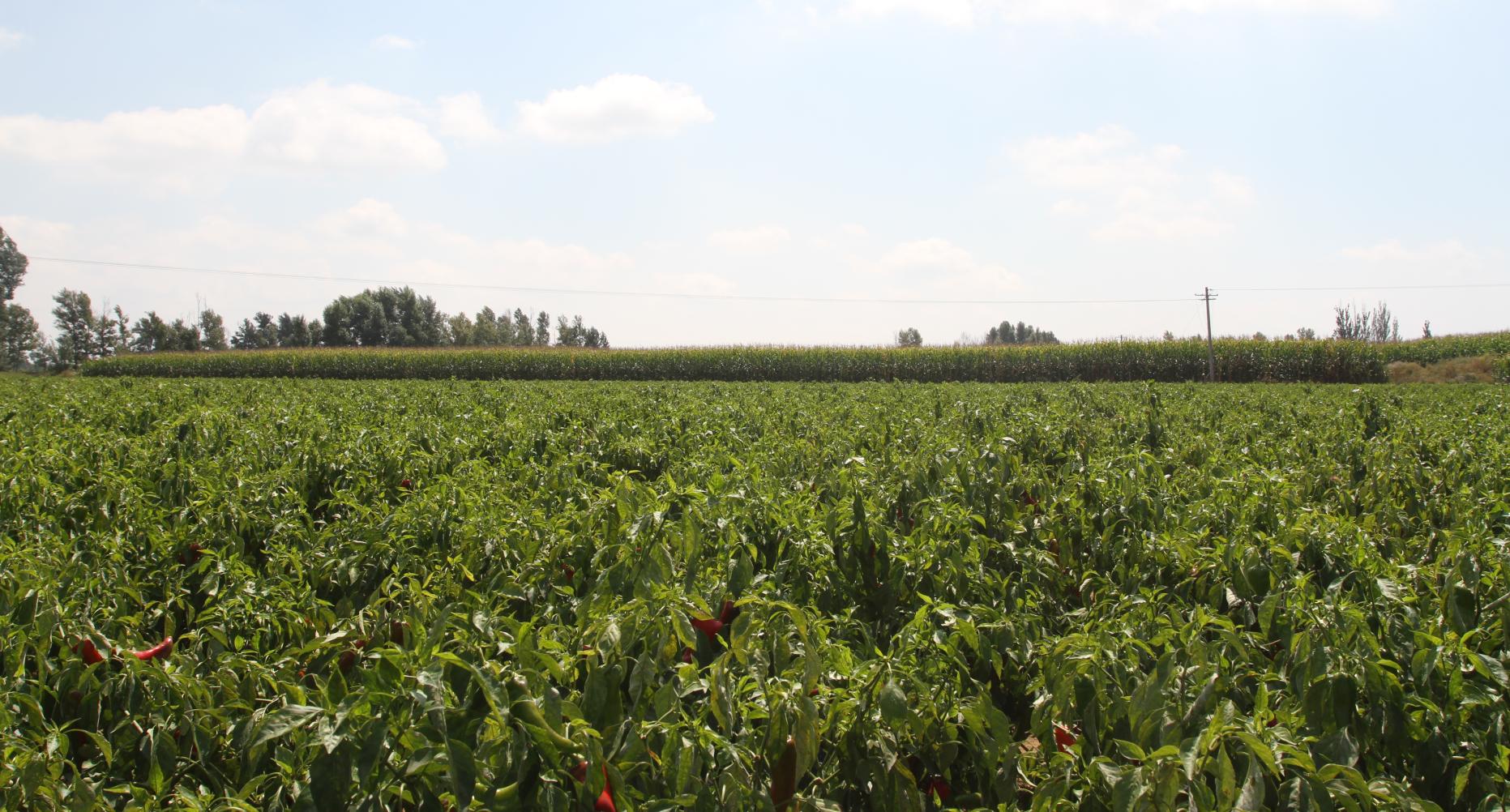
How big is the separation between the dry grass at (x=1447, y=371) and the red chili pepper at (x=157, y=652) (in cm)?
5409

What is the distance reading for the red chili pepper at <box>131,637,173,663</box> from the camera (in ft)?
7.91

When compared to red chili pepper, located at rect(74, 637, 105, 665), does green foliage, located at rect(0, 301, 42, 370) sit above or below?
above

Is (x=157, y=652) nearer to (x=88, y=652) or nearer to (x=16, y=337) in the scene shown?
(x=88, y=652)

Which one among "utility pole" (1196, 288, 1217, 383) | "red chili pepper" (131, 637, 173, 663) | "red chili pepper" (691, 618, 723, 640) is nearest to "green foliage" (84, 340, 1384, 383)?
"utility pole" (1196, 288, 1217, 383)

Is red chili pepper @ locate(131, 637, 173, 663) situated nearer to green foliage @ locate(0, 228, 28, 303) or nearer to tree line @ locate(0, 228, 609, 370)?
tree line @ locate(0, 228, 609, 370)

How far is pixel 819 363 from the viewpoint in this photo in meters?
54.6

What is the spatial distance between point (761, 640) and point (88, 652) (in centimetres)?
197

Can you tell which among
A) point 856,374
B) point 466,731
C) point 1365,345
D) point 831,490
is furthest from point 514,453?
point 1365,345

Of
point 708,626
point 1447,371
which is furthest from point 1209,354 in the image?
point 708,626

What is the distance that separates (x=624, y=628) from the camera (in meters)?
1.94

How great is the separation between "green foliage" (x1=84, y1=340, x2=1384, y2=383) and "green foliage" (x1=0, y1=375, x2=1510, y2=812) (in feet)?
155

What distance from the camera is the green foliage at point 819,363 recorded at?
48781 millimetres

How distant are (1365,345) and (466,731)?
5963 cm

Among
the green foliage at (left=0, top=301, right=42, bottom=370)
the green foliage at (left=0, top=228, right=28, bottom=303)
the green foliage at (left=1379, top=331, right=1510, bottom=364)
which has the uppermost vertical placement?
the green foliage at (left=0, top=228, right=28, bottom=303)
